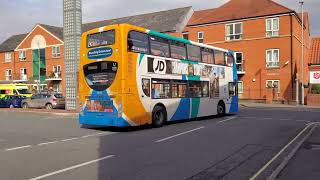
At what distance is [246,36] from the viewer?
4534 centimetres

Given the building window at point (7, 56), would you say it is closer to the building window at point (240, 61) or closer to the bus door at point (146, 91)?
the building window at point (240, 61)

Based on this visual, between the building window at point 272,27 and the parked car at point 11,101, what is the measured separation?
2537 cm

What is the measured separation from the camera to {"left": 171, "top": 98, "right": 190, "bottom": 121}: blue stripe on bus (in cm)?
1878

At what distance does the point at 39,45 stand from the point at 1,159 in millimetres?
56300

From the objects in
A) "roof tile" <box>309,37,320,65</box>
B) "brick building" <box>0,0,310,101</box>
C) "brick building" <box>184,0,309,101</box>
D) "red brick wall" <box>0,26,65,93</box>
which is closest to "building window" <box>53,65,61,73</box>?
"red brick wall" <box>0,26,65,93</box>

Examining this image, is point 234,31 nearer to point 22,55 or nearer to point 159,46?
point 159,46

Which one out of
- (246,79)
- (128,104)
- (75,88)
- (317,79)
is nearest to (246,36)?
(246,79)

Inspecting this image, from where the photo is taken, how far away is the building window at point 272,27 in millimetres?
43344

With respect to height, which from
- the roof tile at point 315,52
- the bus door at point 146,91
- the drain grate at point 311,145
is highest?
the roof tile at point 315,52

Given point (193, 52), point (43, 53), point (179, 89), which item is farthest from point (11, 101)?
point (43, 53)

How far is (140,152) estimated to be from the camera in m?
10.7

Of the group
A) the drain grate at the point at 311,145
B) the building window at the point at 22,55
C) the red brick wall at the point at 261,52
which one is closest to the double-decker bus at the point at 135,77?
the drain grate at the point at 311,145

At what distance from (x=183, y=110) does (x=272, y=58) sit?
89.0 feet

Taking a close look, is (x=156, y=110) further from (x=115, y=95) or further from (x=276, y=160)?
(x=276, y=160)
